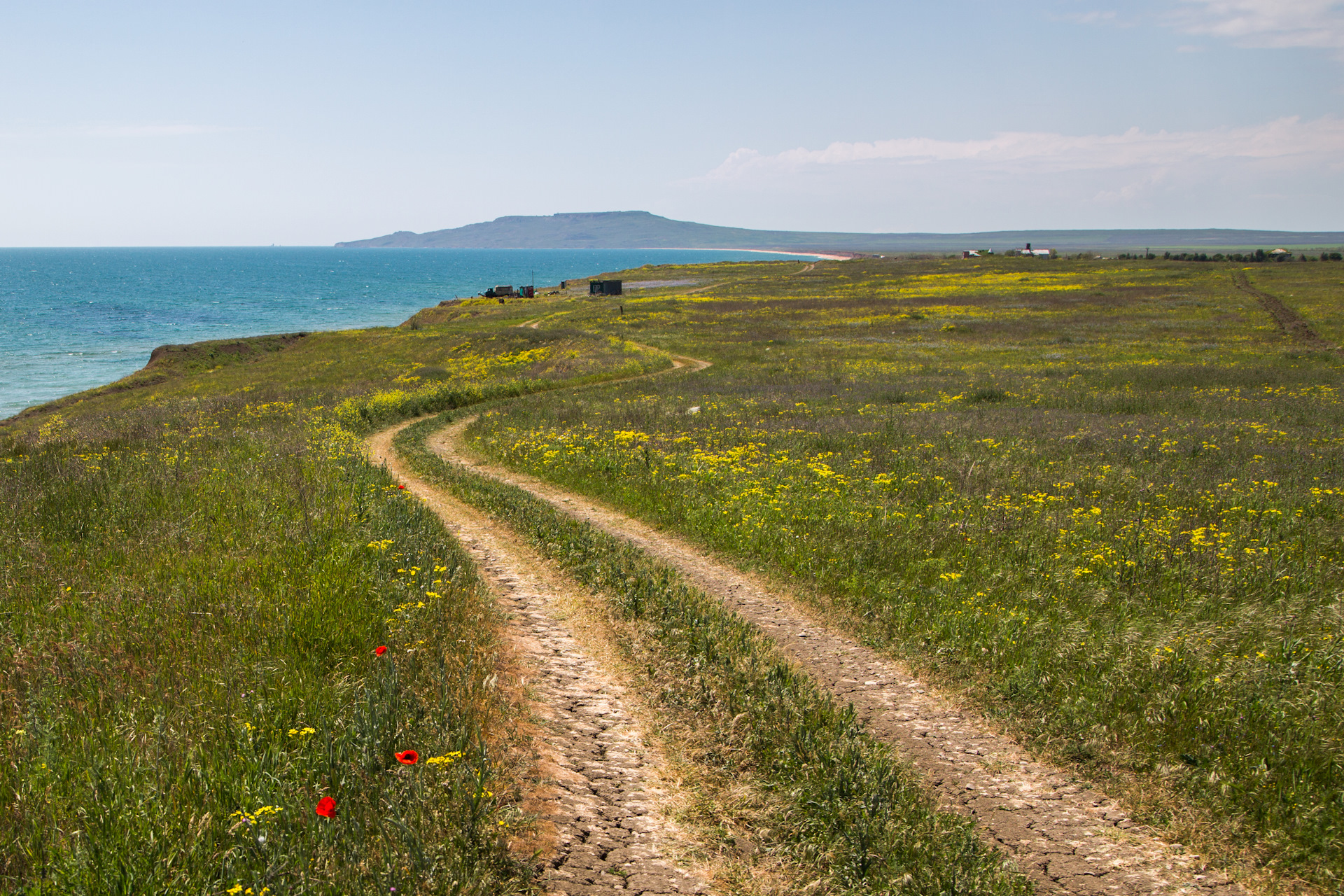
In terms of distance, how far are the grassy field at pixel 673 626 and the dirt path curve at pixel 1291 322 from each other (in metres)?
24.9

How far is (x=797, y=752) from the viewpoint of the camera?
21.2 ft

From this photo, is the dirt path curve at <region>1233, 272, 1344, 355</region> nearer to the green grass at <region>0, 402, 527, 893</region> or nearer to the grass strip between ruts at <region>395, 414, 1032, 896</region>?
the grass strip between ruts at <region>395, 414, 1032, 896</region>

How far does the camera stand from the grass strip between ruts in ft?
17.1

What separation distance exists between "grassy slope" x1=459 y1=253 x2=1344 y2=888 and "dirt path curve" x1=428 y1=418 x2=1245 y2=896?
0.34 metres

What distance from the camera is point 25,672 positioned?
20.1ft

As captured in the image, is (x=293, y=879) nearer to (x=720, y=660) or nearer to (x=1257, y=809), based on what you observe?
(x=720, y=660)

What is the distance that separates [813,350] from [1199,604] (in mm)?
36040

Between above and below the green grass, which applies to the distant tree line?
above

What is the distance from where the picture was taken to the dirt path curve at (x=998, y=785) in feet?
17.7

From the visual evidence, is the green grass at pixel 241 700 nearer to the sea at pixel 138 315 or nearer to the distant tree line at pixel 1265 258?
the sea at pixel 138 315

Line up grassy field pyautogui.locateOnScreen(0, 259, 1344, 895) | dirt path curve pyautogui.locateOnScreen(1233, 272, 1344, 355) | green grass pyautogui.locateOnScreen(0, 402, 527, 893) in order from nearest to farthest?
Result: green grass pyautogui.locateOnScreen(0, 402, 527, 893) < grassy field pyautogui.locateOnScreen(0, 259, 1344, 895) < dirt path curve pyautogui.locateOnScreen(1233, 272, 1344, 355)

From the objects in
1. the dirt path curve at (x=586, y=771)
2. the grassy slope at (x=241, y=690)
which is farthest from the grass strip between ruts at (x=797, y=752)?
the grassy slope at (x=241, y=690)

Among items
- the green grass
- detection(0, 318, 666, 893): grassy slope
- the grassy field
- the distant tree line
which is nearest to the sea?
detection(0, 318, 666, 893): grassy slope

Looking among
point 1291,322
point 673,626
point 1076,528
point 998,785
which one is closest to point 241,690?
point 673,626
